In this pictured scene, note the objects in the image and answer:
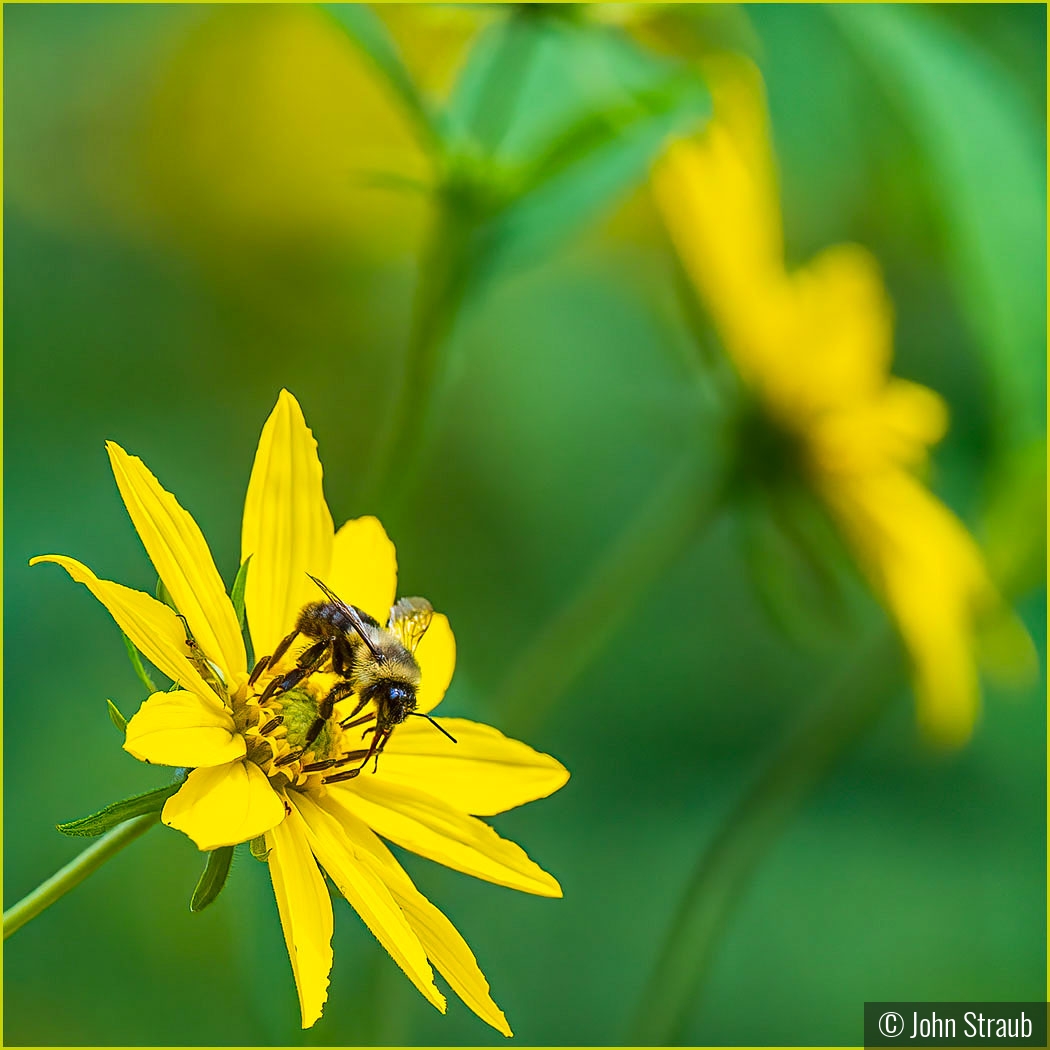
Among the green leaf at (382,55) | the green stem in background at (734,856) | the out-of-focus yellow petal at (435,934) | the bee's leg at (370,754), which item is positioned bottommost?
the green stem in background at (734,856)

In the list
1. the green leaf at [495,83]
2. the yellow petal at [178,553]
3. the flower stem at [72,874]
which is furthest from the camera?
the green leaf at [495,83]

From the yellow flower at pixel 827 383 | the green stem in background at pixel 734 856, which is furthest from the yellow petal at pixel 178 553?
the yellow flower at pixel 827 383

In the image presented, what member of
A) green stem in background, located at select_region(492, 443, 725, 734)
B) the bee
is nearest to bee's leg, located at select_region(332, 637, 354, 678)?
the bee

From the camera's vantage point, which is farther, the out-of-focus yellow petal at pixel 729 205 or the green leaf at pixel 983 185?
the out-of-focus yellow petal at pixel 729 205

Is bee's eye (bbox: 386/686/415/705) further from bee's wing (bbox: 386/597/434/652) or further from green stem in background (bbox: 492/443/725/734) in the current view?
green stem in background (bbox: 492/443/725/734)

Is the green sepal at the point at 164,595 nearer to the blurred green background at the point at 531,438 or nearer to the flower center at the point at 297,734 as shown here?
the flower center at the point at 297,734

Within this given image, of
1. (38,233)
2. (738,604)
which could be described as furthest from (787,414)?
(38,233)
